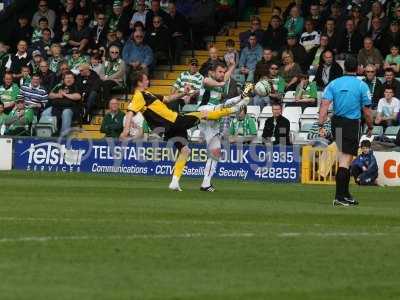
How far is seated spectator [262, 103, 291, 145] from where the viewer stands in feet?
92.0

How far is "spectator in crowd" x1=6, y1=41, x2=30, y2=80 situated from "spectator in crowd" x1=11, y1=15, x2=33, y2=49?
1.63 meters

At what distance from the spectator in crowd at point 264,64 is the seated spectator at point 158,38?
10.9 feet

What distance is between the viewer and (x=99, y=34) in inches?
1371

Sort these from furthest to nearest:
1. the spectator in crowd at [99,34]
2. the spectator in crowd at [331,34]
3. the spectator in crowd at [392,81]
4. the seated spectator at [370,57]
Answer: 1. the spectator in crowd at [99,34]
2. the spectator in crowd at [331,34]
3. the seated spectator at [370,57]
4. the spectator in crowd at [392,81]

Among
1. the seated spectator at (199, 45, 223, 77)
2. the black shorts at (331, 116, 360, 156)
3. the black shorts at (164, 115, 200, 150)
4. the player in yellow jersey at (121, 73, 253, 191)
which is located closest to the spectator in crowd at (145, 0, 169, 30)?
the seated spectator at (199, 45, 223, 77)

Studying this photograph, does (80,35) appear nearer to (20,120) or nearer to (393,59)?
(20,120)

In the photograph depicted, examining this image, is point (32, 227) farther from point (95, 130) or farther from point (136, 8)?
point (136, 8)

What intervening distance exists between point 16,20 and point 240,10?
22.0ft

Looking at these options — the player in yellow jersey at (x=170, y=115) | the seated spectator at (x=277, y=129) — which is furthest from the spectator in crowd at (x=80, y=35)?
the player in yellow jersey at (x=170, y=115)

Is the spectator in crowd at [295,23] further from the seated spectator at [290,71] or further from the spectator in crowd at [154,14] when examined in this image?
the spectator in crowd at [154,14]

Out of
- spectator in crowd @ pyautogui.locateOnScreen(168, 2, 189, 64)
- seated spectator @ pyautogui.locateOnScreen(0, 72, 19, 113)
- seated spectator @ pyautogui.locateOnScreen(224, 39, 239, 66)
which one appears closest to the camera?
seated spectator @ pyautogui.locateOnScreen(224, 39, 239, 66)

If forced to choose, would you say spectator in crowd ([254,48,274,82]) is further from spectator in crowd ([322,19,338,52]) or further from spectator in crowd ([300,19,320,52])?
spectator in crowd ([322,19,338,52])

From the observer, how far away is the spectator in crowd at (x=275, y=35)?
31.5m

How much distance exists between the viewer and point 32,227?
43.7ft
